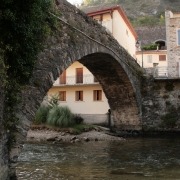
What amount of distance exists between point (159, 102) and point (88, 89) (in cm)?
750

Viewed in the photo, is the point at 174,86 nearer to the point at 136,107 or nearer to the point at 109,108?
the point at 136,107

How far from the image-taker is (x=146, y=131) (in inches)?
1154

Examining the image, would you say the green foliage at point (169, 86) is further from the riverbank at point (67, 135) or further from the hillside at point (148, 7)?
the hillside at point (148, 7)

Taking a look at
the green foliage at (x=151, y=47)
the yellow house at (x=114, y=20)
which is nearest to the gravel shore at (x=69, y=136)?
the yellow house at (x=114, y=20)

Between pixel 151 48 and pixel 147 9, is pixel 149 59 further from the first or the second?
pixel 147 9

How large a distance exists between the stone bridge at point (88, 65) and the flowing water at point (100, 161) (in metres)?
3.02

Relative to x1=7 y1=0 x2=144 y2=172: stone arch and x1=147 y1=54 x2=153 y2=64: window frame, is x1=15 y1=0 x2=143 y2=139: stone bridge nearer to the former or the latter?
x1=7 y1=0 x2=144 y2=172: stone arch

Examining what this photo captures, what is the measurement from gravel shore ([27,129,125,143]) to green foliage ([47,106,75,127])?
1.14 meters

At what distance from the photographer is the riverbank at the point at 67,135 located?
25125 millimetres

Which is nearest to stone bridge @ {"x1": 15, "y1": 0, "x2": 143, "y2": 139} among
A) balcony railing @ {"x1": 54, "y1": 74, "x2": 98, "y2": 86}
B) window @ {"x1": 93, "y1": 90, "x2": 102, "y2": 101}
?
window @ {"x1": 93, "y1": 90, "x2": 102, "y2": 101}

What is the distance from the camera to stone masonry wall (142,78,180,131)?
95.9 feet

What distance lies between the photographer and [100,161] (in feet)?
53.1

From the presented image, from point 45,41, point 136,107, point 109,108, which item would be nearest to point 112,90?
point 136,107

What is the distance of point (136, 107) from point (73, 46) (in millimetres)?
14225
